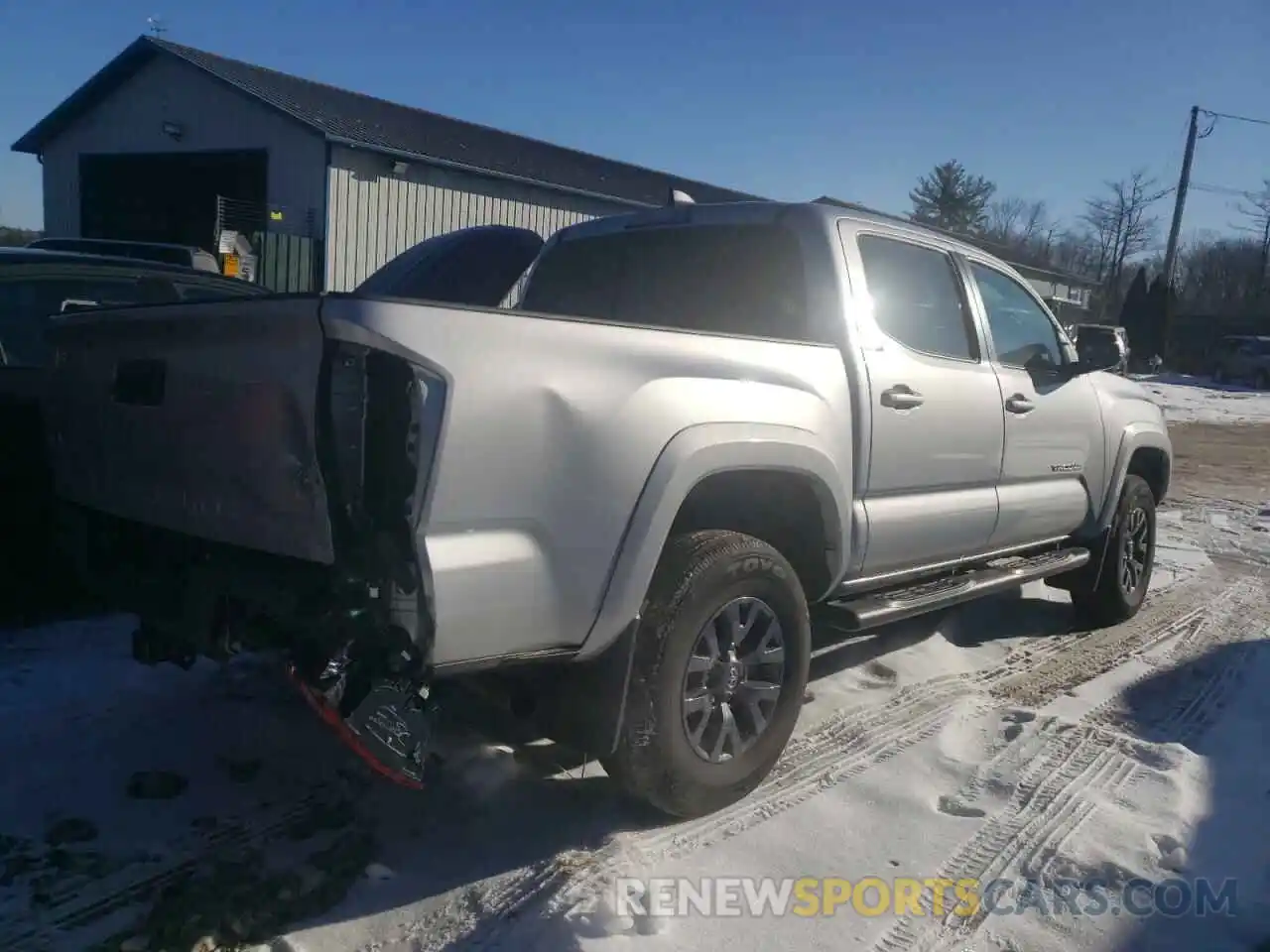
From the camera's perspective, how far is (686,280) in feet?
14.7

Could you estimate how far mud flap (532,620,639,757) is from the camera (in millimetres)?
3062

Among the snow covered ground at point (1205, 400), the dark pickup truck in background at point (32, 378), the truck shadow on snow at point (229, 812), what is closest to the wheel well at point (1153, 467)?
the truck shadow on snow at point (229, 812)

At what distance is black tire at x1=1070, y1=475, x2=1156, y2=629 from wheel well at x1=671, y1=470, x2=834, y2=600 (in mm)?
2919

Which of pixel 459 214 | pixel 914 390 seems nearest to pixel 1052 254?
pixel 459 214

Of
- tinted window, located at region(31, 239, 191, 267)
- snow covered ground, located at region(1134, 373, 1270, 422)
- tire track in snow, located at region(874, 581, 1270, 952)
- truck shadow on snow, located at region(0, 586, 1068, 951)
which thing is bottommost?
snow covered ground, located at region(1134, 373, 1270, 422)

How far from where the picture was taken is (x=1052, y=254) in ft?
259

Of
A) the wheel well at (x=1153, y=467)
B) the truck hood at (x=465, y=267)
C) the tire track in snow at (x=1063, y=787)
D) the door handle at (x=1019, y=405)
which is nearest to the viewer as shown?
the tire track in snow at (x=1063, y=787)

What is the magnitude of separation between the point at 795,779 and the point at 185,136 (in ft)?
67.5

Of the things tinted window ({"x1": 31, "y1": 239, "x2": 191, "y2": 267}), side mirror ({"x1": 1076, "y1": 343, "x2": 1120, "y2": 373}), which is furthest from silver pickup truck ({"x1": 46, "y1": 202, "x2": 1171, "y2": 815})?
tinted window ({"x1": 31, "y1": 239, "x2": 191, "y2": 267})

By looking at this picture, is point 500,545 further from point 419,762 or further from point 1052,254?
point 1052,254

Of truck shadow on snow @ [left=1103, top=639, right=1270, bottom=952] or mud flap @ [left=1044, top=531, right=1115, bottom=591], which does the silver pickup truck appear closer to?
truck shadow on snow @ [left=1103, top=639, right=1270, bottom=952]

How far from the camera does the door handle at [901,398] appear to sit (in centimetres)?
407

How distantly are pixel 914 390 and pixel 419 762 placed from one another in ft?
8.14

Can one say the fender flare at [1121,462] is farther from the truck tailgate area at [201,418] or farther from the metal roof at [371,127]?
the metal roof at [371,127]
